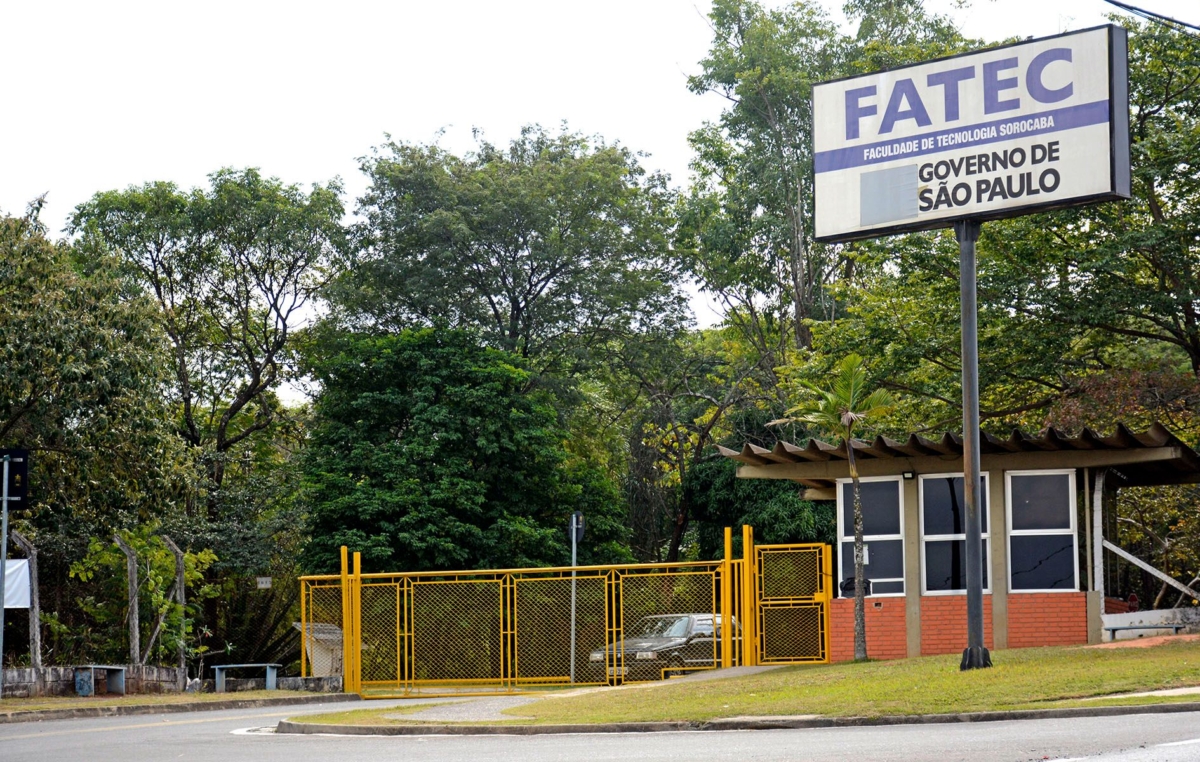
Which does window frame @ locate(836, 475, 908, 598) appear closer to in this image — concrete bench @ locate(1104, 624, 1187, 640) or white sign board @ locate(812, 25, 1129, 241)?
concrete bench @ locate(1104, 624, 1187, 640)

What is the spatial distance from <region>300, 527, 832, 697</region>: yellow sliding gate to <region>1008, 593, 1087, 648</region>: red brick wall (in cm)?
303

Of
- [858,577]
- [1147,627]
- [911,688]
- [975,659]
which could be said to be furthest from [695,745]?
[1147,627]

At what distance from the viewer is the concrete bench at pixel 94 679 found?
2175cm

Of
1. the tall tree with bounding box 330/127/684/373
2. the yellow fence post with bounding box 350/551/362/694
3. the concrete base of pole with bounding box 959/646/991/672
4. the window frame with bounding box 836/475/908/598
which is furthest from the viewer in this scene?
the tall tree with bounding box 330/127/684/373

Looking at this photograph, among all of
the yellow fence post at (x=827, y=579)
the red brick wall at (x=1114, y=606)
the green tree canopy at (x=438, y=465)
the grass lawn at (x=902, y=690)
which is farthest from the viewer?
the green tree canopy at (x=438, y=465)

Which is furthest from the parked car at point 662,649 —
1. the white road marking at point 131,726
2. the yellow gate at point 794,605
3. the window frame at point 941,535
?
the white road marking at point 131,726

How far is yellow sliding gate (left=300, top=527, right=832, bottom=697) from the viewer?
74.9 ft

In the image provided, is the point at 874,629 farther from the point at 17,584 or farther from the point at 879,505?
the point at 17,584

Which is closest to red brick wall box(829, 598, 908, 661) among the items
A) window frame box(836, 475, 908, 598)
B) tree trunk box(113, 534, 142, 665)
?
window frame box(836, 475, 908, 598)

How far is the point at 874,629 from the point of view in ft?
72.8

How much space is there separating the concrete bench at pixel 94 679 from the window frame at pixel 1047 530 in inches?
561

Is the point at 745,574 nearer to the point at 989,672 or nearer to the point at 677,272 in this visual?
the point at 989,672

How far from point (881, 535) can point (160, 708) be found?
447 inches

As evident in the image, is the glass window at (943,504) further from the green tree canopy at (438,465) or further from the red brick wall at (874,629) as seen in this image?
the green tree canopy at (438,465)
